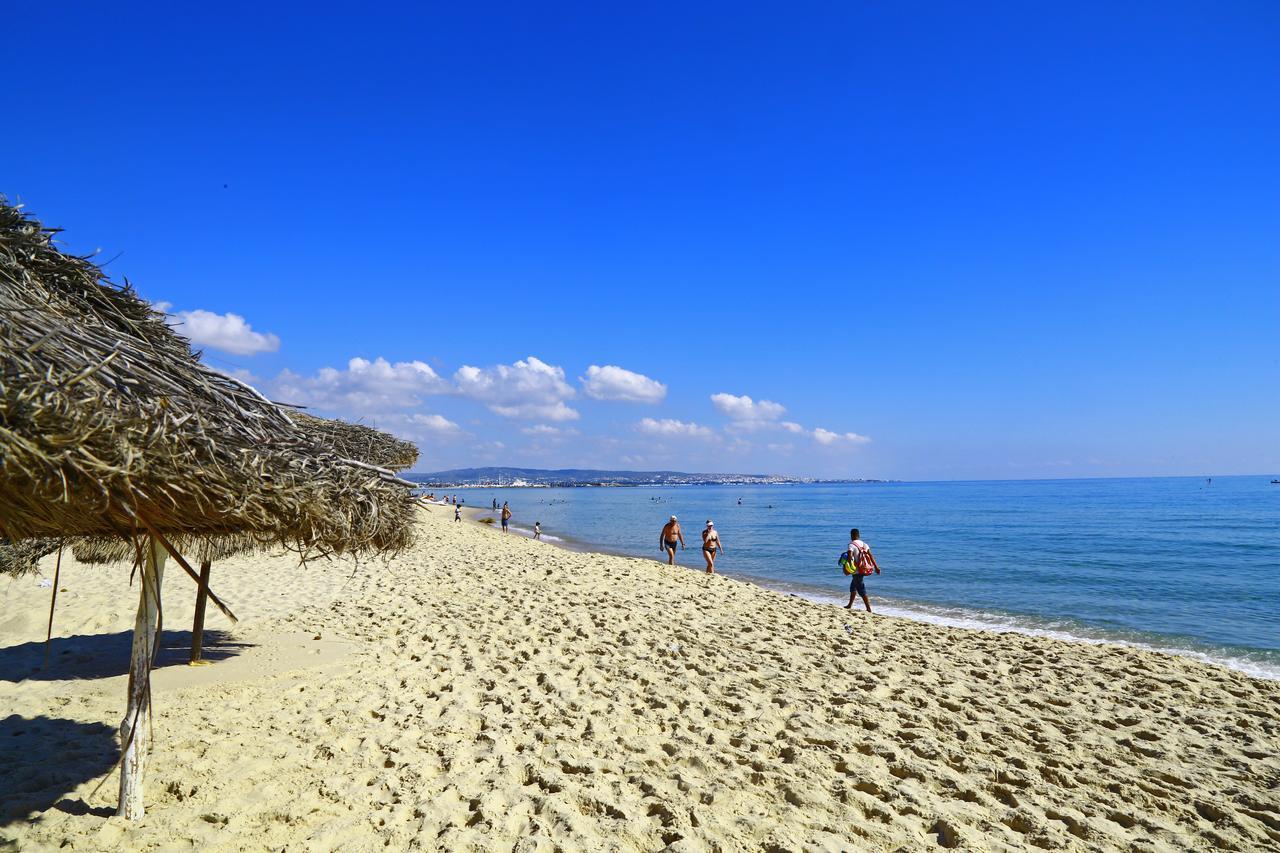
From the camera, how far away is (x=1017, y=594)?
648 inches

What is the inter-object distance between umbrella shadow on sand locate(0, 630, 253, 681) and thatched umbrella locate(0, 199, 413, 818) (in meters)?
3.64

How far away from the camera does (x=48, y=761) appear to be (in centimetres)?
426

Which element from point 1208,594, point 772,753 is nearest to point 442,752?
point 772,753

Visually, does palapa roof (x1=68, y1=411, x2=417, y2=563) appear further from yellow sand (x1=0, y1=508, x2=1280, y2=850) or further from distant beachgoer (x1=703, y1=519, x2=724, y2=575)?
distant beachgoer (x1=703, y1=519, x2=724, y2=575)

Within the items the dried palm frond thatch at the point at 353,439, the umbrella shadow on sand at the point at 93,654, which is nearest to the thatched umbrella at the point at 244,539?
the dried palm frond thatch at the point at 353,439

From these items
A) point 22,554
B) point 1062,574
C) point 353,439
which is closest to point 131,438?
point 353,439

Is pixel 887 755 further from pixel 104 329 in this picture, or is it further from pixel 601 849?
pixel 104 329

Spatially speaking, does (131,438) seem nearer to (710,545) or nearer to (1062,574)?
(710,545)

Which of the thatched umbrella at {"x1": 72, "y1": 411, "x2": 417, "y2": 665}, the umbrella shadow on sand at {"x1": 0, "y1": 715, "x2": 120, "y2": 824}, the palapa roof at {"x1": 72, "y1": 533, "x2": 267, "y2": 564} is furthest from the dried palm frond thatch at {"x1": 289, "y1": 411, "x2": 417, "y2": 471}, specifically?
the umbrella shadow on sand at {"x1": 0, "y1": 715, "x2": 120, "y2": 824}

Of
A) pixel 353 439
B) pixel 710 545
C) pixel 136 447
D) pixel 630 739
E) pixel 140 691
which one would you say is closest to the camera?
pixel 136 447

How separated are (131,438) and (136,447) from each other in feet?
0.16

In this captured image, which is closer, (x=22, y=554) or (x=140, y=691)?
(x=140, y=691)

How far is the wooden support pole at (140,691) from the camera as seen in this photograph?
336 centimetres

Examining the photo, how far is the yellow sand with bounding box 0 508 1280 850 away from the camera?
12.1 ft
